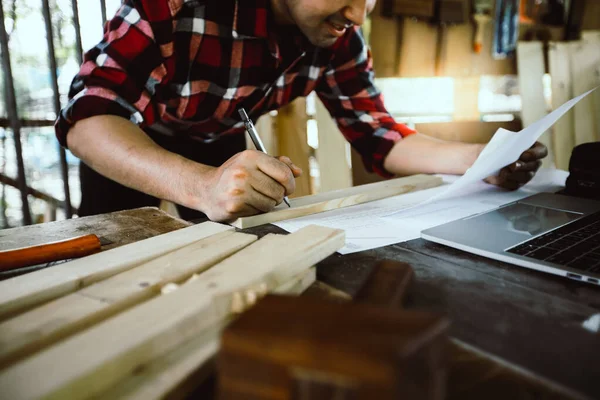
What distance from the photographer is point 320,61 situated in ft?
5.07

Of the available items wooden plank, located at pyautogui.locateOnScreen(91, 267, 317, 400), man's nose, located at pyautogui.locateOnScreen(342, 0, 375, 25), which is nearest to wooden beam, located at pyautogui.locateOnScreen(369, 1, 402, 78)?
man's nose, located at pyautogui.locateOnScreen(342, 0, 375, 25)

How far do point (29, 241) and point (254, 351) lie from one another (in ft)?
2.37

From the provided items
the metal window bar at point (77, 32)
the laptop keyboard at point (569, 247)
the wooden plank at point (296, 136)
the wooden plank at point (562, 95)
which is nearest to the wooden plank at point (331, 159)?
the wooden plank at point (296, 136)

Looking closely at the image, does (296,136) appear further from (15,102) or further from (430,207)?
(430,207)

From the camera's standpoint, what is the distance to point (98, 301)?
444mm

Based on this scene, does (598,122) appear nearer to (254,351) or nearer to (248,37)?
(248,37)

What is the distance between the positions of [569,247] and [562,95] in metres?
3.19

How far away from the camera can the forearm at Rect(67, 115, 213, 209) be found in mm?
935

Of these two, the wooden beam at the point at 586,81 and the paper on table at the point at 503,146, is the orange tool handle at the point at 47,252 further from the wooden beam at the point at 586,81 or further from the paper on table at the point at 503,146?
the wooden beam at the point at 586,81

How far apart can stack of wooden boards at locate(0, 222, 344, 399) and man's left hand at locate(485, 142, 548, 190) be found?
0.77 meters

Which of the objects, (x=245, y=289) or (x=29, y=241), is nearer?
(x=245, y=289)

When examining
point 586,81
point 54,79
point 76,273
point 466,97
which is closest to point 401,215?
point 76,273

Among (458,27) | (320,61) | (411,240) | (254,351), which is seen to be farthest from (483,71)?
(254,351)

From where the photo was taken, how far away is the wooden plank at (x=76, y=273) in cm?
47
